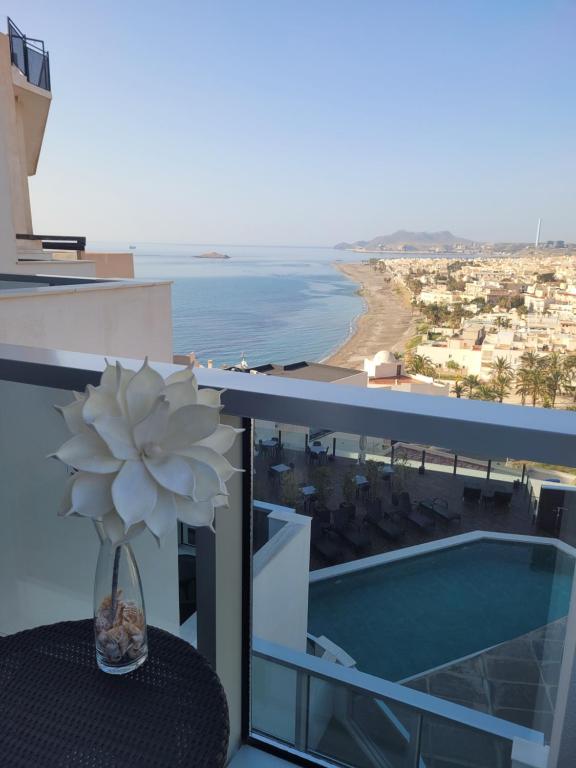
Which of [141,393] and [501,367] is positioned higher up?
[141,393]

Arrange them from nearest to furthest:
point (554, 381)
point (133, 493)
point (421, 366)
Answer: point (133, 493)
point (554, 381)
point (421, 366)

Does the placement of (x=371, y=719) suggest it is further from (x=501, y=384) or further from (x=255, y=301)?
(x=255, y=301)

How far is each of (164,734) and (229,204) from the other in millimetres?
59341

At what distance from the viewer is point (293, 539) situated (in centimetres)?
125

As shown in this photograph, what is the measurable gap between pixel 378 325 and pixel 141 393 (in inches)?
1664

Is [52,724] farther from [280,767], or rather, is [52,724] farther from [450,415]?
[450,415]

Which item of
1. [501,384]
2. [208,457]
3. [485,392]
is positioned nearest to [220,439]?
[208,457]

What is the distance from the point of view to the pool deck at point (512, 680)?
3.39 ft

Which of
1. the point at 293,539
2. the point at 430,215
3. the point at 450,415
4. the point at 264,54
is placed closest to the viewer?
the point at 450,415

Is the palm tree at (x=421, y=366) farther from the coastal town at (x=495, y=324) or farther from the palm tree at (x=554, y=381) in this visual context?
the palm tree at (x=554, y=381)

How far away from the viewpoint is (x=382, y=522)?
3.69 ft

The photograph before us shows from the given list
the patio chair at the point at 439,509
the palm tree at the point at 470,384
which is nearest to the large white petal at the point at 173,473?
the patio chair at the point at 439,509

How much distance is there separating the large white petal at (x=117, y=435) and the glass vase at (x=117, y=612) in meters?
0.26

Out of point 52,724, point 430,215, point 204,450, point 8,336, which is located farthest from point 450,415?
point 430,215
